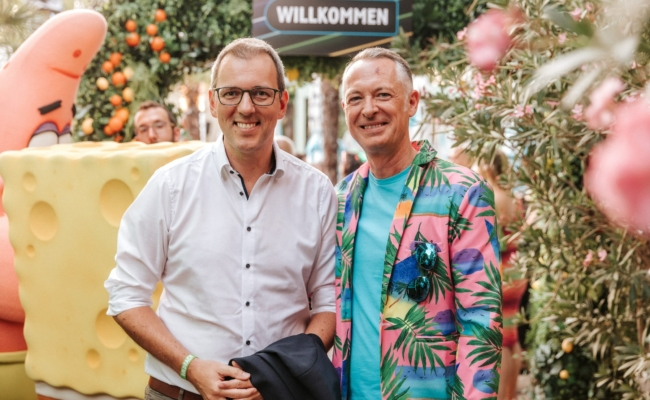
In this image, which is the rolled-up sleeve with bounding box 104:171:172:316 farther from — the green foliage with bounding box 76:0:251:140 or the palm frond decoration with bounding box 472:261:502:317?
the green foliage with bounding box 76:0:251:140

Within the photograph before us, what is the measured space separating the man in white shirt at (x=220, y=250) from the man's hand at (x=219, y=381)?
0.22 feet

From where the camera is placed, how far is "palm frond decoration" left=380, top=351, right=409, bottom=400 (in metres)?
1.84

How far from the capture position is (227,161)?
2.07 metres

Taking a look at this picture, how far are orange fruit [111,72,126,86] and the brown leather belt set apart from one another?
314 centimetres

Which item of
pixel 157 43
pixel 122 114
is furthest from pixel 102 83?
pixel 157 43

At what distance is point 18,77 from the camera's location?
3674 mm

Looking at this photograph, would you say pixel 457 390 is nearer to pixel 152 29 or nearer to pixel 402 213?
pixel 402 213

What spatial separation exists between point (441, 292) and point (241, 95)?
0.81m

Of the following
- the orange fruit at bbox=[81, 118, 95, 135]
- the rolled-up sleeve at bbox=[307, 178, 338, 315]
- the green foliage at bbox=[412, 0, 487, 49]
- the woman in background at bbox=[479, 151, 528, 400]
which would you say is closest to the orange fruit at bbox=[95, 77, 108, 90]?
the orange fruit at bbox=[81, 118, 95, 135]

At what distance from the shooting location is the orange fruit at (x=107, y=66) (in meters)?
4.75

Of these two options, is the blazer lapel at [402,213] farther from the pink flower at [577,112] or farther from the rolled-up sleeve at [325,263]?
the pink flower at [577,112]

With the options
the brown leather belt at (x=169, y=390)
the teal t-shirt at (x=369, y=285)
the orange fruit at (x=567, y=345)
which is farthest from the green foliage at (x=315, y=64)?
the brown leather belt at (x=169, y=390)

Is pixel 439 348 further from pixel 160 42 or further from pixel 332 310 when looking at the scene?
pixel 160 42

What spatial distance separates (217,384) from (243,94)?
32.7 inches
